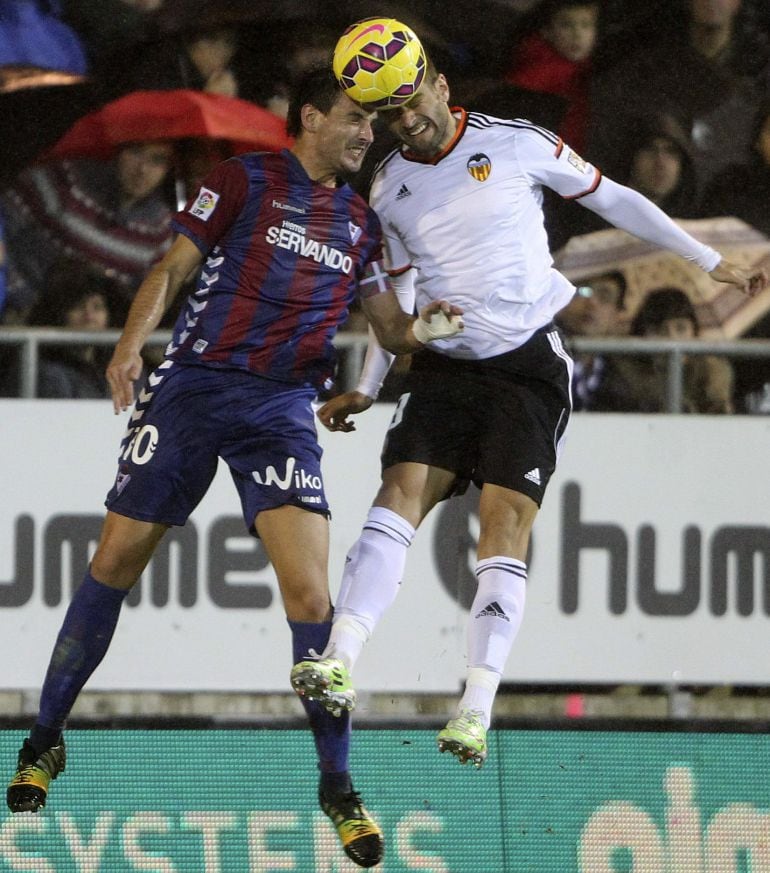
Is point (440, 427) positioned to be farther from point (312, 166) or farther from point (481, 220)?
point (312, 166)

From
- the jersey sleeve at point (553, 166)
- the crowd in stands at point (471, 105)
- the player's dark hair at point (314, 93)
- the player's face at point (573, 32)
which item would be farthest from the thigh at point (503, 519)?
the player's face at point (573, 32)

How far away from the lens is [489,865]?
537cm

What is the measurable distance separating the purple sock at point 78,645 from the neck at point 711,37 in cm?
360

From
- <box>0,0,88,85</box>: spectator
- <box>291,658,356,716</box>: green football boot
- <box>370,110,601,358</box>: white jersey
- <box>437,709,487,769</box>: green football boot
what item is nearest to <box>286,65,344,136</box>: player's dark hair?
<box>370,110,601,358</box>: white jersey

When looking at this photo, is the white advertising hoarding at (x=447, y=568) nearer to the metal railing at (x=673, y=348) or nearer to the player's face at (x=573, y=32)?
the metal railing at (x=673, y=348)

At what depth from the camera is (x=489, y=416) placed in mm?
4789

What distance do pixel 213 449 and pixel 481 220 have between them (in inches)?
37.8

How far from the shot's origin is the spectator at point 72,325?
6328 mm

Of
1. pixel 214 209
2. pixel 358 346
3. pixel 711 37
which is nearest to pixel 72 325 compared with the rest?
pixel 358 346

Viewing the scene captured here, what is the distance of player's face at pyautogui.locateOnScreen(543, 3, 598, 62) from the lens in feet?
22.4

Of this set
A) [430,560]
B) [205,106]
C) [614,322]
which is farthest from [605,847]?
[205,106]

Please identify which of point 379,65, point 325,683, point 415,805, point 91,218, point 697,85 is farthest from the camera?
point 697,85

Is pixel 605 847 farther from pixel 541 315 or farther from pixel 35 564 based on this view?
pixel 35 564

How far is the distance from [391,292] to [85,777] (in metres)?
1.82
